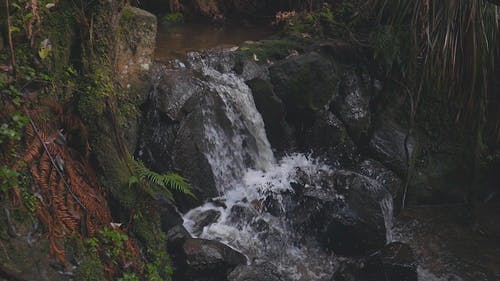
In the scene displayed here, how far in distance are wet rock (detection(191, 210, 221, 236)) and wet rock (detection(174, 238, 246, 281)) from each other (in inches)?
20.8

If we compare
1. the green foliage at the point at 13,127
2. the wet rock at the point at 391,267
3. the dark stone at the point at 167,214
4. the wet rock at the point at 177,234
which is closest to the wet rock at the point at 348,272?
the wet rock at the point at 391,267

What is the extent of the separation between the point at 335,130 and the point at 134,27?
2763 mm

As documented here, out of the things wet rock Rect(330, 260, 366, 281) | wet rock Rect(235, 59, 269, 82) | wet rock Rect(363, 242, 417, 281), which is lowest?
wet rock Rect(330, 260, 366, 281)

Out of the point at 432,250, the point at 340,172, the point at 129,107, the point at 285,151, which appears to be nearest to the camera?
the point at 129,107

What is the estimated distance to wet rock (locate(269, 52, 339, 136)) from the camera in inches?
239

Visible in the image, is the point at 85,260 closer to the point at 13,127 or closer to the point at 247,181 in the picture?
the point at 13,127

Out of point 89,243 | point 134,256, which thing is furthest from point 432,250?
point 89,243

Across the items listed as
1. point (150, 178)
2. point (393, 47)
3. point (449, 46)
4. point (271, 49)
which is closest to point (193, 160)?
point (150, 178)

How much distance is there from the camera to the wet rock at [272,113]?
5.95 metres

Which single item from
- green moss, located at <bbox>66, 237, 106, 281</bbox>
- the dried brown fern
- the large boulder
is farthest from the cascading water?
green moss, located at <bbox>66, 237, 106, 281</bbox>

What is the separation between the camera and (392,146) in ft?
21.0

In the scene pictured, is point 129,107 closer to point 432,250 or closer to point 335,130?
point 335,130

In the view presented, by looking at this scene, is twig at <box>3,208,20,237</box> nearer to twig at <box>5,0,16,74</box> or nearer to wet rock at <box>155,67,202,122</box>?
twig at <box>5,0,16,74</box>

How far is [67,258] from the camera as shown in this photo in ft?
9.93
